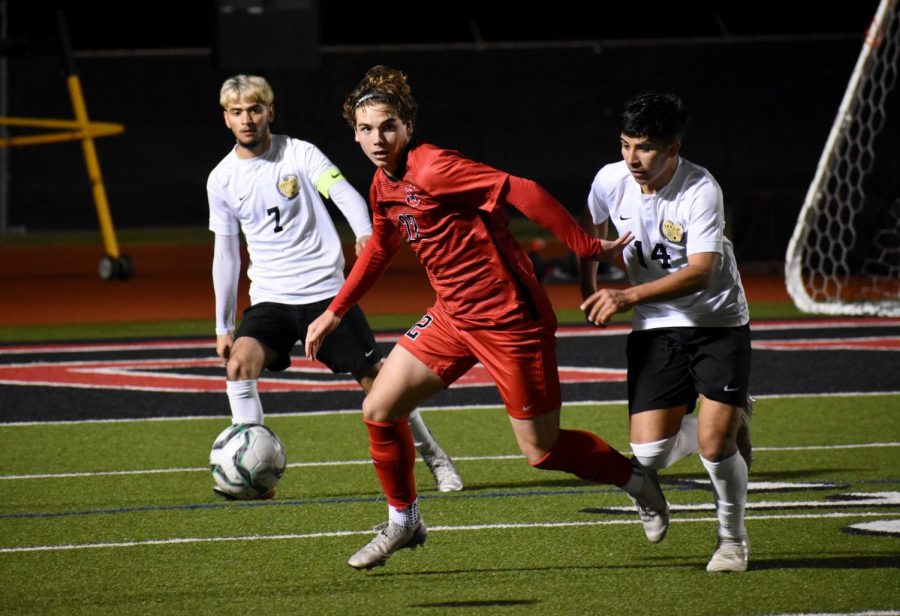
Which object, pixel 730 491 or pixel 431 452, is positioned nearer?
pixel 730 491

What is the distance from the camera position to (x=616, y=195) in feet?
16.7

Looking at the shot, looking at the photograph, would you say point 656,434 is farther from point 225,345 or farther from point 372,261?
point 225,345

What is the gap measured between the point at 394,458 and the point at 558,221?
1.06m

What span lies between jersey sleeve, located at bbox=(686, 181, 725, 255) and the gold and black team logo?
0.09 metres

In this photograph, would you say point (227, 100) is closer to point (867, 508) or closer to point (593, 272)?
point (593, 272)

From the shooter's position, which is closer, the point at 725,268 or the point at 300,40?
the point at 725,268

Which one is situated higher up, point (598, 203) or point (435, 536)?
point (598, 203)

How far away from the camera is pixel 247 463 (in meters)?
5.82

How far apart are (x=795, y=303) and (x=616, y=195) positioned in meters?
8.97

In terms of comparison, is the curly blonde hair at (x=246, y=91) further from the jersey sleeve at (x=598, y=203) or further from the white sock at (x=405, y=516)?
the white sock at (x=405, y=516)

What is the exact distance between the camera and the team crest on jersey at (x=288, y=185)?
639cm

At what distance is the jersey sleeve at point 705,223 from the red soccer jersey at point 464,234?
573mm

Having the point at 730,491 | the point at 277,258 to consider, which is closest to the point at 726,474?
the point at 730,491

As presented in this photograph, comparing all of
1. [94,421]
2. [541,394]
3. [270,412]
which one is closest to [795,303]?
[270,412]
